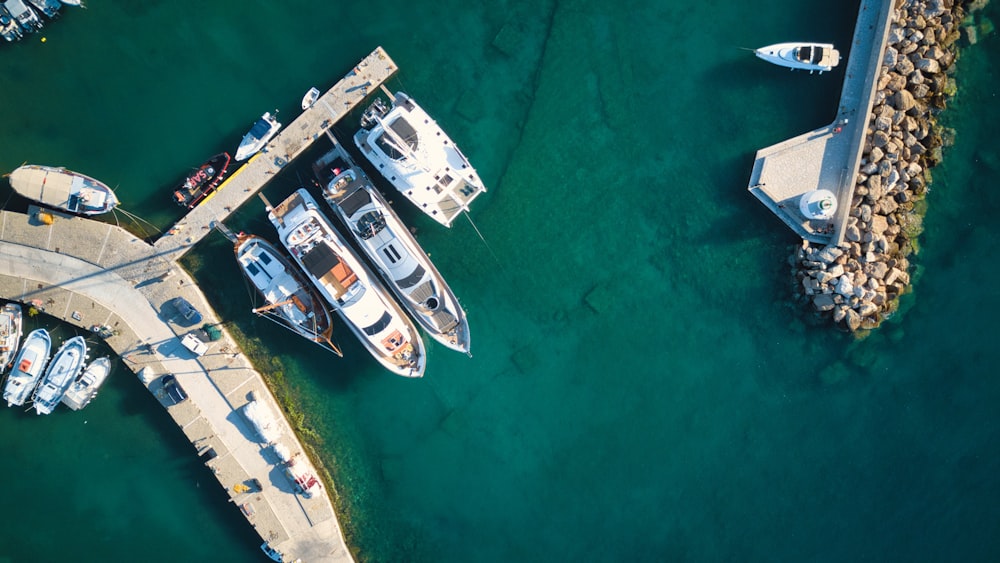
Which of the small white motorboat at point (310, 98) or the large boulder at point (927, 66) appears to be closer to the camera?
the small white motorboat at point (310, 98)

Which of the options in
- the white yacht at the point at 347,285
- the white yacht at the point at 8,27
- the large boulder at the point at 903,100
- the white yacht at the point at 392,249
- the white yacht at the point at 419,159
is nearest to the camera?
the white yacht at the point at 419,159

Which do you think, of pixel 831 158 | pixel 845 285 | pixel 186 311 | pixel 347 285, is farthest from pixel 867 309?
pixel 186 311

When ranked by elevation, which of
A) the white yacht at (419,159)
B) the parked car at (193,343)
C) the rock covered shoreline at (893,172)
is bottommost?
the rock covered shoreline at (893,172)

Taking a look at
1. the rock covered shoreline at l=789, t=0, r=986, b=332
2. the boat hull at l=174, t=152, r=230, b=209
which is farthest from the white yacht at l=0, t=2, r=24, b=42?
the rock covered shoreline at l=789, t=0, r=986, b=332

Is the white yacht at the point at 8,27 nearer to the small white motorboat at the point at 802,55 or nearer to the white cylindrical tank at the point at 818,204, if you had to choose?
the small white motorboat at the point at 802,55

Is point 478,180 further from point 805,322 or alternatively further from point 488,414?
point 805,322

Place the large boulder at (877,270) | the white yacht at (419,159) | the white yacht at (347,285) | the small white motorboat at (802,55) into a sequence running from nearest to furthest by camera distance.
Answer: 1. the white yacht at (419,159)
2. the white yacht at (347,285)
3. the small white motorboat at (802,55)
4. the large boulder at (877,270)

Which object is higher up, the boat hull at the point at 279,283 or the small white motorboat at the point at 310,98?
the small white motorboat at the point at 310,98

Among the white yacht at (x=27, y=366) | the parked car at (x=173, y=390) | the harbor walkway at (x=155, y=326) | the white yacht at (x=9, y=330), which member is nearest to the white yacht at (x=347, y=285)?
the harbor walkway at (x=155, y=326)

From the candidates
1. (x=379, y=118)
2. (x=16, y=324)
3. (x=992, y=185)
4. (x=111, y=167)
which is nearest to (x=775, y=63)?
(x=992, y=185)
